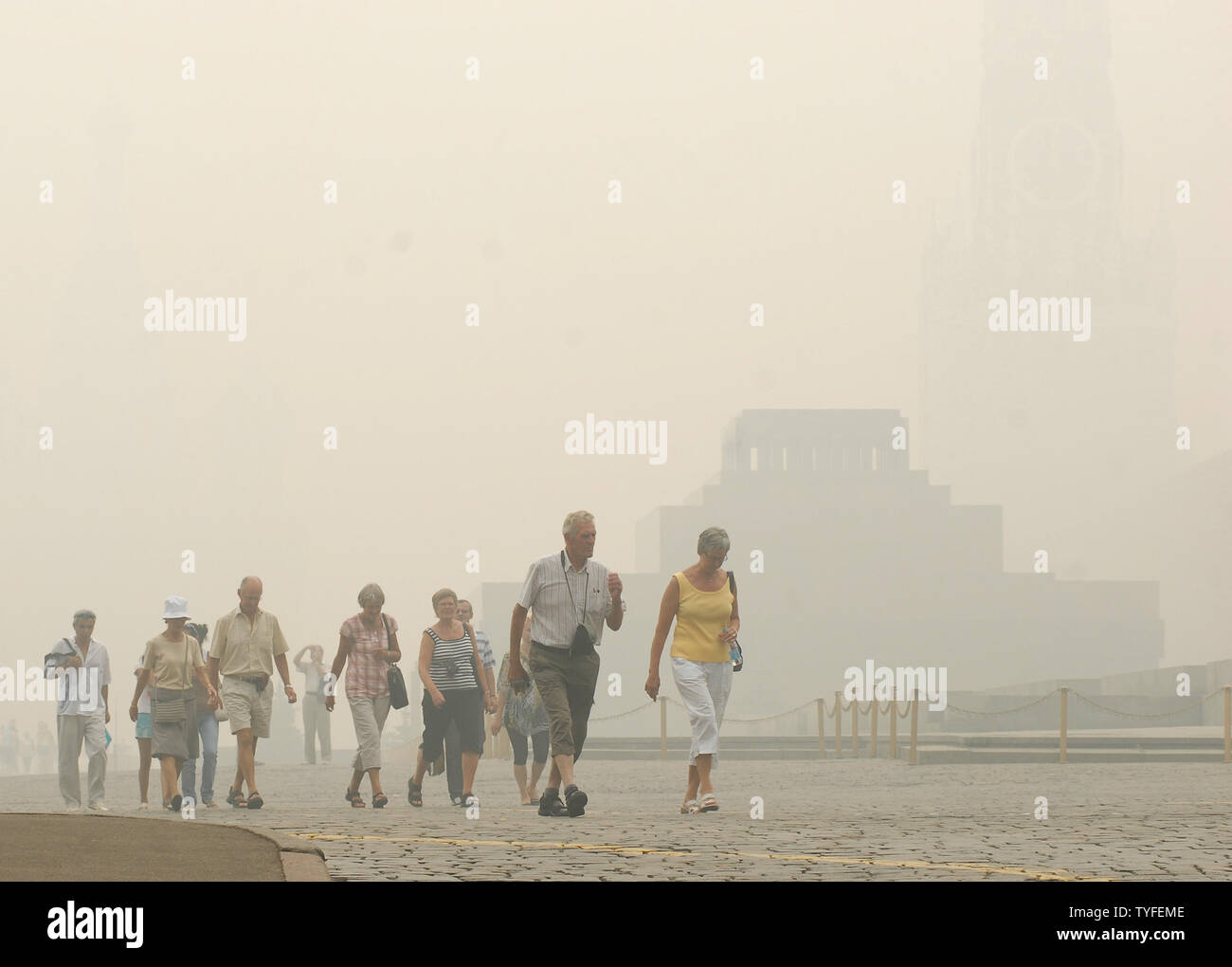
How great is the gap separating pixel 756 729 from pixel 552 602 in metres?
57.2

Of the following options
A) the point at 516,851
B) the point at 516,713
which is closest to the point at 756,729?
the point at 516,713

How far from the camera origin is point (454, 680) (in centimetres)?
1385

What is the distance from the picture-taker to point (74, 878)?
7.05m

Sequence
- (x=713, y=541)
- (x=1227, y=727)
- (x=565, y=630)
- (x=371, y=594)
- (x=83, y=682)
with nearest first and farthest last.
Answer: (x=565, y=630) < (x=713, y=541) < (x=371, y=594) < (x=83, y=682) < (x=1227, y=727)

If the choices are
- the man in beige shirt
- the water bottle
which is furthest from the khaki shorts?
the water bottle

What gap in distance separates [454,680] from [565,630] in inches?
105

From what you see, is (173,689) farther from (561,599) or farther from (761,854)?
(761,854)

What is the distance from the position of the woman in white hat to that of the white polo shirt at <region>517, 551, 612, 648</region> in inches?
139

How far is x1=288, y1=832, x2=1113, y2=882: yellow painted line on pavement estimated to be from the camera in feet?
24.7

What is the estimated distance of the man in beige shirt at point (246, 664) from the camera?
13.7 m
